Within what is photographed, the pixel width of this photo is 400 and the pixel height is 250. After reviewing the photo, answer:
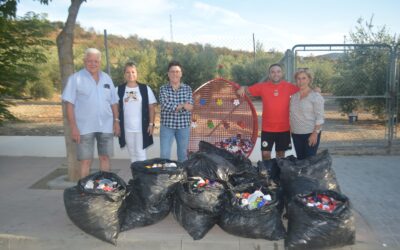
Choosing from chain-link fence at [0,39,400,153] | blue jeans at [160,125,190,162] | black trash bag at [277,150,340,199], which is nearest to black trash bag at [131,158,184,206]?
blue jeans at [160,125,190,162]

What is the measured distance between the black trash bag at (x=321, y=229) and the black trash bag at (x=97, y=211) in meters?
1.69

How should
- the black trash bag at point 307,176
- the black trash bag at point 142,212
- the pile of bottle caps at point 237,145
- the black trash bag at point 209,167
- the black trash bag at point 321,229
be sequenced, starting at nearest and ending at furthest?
the black trash bag at point 321,229 < the black trash bag at point 142,212 < the black trash bag at point 307,176 < the black trash bag at point 209,167 < the pile of bottle caps at point 237,145

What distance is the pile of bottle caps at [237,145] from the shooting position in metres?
6.01

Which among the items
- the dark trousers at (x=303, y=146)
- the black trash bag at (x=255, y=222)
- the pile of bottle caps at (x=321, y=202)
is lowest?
the black trash bag at (x=255, y=222)

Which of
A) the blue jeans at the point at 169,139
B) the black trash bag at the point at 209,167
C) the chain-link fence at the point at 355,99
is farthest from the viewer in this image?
the chain-link fence at the point at 355,99

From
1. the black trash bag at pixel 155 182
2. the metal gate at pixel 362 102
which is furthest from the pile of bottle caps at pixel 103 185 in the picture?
the metal gate at pixel 362 102

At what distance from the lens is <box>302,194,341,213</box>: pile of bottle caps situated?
12.4ft

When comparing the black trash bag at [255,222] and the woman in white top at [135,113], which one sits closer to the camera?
the black trash bag at [255,222]

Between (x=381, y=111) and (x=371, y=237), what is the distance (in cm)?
913

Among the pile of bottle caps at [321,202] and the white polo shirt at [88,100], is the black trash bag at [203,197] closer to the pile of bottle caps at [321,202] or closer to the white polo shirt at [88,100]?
the pile of bottle caps at [321,202]

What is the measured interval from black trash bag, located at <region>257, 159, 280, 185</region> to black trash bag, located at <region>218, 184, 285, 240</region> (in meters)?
0.81

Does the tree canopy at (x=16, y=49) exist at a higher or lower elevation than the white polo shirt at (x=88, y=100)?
higher

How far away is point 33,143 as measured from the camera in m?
7.62

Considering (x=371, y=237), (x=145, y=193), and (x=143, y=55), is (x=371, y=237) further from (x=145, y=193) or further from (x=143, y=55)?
(x=143, y=55)
